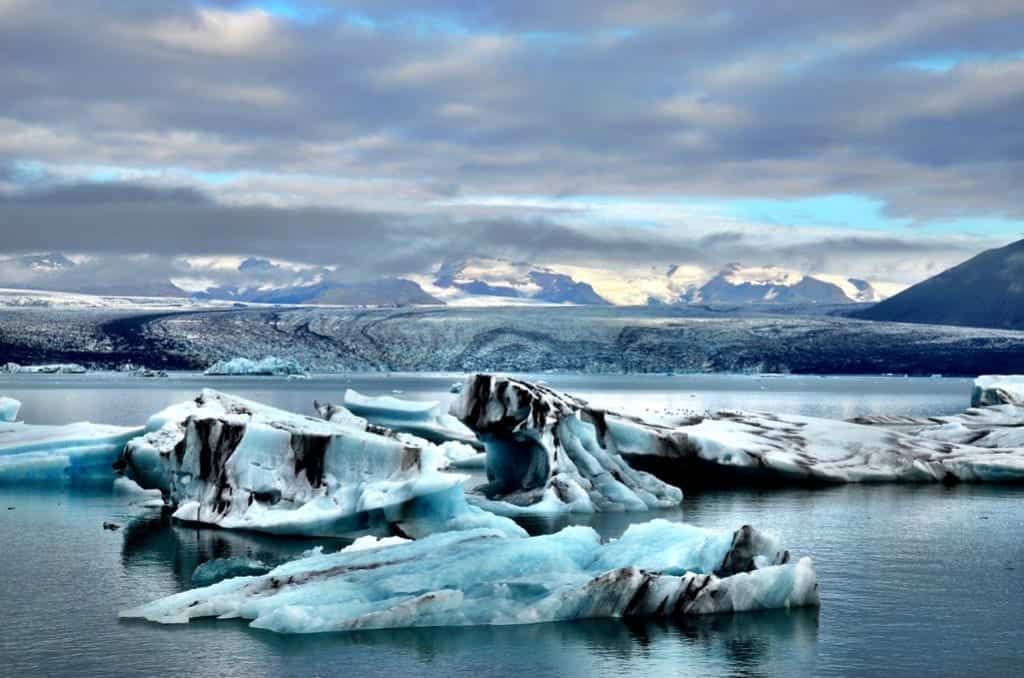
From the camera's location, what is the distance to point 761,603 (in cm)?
1228

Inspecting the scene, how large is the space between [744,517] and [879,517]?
2121 millimetres

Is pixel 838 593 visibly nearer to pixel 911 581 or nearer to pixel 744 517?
A: pixel 911 581

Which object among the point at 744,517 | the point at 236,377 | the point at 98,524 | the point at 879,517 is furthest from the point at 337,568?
the point at 236,377

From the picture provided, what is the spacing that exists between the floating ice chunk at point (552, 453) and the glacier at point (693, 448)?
22 millimetres

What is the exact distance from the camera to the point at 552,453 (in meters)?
21.0

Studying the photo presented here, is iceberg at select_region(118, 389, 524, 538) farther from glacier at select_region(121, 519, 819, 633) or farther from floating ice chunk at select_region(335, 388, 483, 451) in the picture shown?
floating ice chunk at select_region(335, 388, 483, 451)

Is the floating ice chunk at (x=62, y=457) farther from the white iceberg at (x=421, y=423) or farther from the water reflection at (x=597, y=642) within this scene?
the water reflection at (x=597, y=642)

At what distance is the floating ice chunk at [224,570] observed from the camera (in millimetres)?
13383

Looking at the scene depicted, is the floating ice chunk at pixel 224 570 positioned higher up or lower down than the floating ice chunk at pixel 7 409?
lower down

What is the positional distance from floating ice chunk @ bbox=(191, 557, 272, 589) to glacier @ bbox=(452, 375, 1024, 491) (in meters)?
6.80

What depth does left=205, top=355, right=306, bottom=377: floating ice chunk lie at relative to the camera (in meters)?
83.2

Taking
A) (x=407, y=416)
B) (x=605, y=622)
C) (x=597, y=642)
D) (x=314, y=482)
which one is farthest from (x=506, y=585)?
(x=407, y=416)

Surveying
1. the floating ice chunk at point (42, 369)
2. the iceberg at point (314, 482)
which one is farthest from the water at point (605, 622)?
the floating ice chunk at point (42, 369)

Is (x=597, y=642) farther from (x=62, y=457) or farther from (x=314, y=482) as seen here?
(x=62, y=457)
